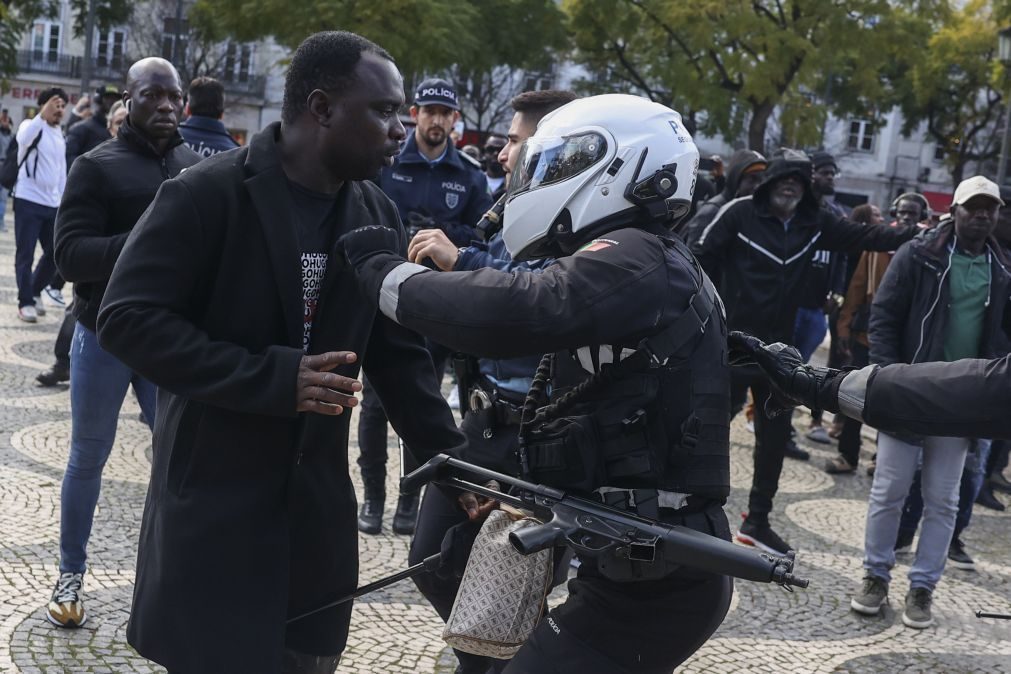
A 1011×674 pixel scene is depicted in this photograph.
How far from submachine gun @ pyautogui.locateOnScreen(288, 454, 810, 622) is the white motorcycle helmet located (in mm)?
584

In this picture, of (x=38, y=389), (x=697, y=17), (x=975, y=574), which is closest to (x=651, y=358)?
(x=975, y=574)

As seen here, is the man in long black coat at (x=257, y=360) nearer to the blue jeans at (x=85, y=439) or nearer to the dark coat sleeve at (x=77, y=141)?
the blue jeans at (x=85, y=439)

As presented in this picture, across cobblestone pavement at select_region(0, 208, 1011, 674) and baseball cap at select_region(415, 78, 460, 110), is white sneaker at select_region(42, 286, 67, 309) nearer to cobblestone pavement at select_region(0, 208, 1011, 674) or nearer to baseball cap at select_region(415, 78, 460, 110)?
cobblestone pavement at select_region(0, 208, 1011, 674)

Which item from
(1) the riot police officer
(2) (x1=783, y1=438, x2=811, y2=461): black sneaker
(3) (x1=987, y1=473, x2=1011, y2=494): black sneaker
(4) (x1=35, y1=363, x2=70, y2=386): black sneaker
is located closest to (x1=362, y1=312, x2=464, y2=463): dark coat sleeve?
(1) the riot police officer

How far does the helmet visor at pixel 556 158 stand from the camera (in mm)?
2584

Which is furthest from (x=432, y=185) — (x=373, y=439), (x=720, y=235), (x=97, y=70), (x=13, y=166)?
(x=97, y=70)

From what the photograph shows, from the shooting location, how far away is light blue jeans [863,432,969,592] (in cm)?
527

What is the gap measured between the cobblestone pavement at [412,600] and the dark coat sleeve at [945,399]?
2221 mm

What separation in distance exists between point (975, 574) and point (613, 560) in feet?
14.2

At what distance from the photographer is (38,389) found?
777 cm

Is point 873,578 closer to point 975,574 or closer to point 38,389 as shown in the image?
point 975,574

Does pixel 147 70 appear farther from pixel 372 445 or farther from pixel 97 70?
Answer: pixel 97 70

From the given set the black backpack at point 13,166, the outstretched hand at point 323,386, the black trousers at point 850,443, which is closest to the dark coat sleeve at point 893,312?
the black trousers at point 850,443

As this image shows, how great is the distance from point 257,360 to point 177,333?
177 mm
